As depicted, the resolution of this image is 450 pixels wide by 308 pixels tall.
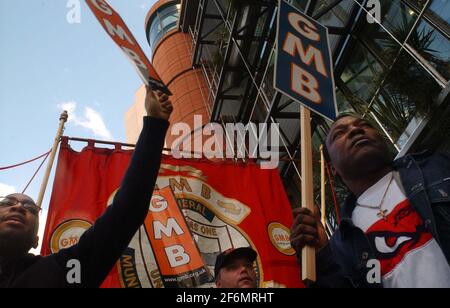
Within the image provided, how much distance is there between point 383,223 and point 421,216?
0.74 feet

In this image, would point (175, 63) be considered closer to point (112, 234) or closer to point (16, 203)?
point (16, 203)

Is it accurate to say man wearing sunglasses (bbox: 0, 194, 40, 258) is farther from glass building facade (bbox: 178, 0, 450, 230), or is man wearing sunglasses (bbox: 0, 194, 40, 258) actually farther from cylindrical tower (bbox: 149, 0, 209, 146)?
cylindrical tower (bbox: 149, 0, 209, 146)

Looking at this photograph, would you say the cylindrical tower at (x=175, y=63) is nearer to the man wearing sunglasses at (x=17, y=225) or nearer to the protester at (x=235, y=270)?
the protester at (x=235, y=270)

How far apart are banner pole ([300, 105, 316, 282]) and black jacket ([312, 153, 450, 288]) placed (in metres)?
0.20

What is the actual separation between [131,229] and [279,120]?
7800mm

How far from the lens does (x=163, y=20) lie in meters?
21.6

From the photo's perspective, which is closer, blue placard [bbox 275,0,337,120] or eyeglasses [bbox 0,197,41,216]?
blue placard [bbox 275,0,337,120]

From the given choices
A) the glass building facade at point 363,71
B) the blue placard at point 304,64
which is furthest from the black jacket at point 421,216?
the glass building facade at point 363,71

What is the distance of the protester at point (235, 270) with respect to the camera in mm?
4457

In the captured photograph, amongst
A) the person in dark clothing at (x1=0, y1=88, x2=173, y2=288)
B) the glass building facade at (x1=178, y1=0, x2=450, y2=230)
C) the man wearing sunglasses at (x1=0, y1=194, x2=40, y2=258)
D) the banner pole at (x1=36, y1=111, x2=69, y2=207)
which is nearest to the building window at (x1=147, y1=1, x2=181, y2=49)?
the glass building facade at (x1=178, y1=0, x2=450, y2=230)

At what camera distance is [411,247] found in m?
2.25

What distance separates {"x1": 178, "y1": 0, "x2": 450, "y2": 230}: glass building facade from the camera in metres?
6.22

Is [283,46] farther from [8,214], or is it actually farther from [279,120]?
[279,120]

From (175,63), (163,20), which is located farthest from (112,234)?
(163,20)
